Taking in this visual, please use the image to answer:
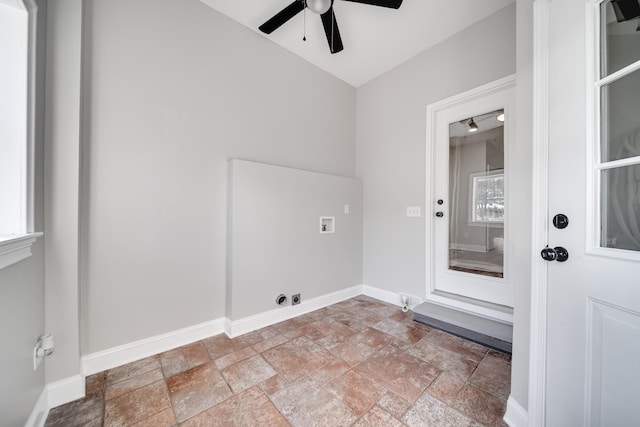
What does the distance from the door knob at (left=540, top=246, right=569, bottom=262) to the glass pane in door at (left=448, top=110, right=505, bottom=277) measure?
148 centimetres

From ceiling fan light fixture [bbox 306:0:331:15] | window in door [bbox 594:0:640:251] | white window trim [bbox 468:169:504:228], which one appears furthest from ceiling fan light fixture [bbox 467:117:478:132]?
ceiling fan light fixture [bbox 306:0:331:15]

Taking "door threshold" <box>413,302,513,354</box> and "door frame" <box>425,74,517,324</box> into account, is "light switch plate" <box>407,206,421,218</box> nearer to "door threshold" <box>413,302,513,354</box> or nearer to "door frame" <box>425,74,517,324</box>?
"door frame" <box>425,74,517,324</box>

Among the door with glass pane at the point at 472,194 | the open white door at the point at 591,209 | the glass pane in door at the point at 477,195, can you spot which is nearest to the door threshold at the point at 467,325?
the door with glass pane at the point at 472,194

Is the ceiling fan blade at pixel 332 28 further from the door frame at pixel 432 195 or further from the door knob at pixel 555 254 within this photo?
the door knob at pixel 555 254

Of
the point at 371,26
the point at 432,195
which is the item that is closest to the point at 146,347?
the point at 432,195

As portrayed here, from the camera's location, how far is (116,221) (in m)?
1.74

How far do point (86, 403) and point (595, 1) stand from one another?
3.19m

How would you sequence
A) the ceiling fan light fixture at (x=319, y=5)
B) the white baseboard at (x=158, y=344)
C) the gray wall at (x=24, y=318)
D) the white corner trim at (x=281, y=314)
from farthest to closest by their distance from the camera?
the white corner trim at (x=281, y=314), the ceiling fan light fixture at (x=319, y=5), the white baseboard at (x=158, y=344), the gray wall at (x=24, y=318)

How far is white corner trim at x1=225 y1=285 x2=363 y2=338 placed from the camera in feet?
7.16

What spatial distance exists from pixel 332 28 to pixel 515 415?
2977 mm

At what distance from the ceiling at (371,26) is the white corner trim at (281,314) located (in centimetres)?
292

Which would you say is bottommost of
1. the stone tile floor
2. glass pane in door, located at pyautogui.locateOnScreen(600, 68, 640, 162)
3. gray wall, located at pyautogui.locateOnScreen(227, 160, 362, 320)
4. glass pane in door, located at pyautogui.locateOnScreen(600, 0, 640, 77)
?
the stone tile floor

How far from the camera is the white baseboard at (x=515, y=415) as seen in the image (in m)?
1.16

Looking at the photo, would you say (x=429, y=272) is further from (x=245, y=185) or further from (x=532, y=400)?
(x=245, y=185)
